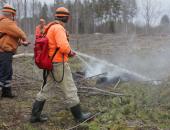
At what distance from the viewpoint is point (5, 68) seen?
7.83 m

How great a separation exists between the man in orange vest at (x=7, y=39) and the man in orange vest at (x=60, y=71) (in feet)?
5.56

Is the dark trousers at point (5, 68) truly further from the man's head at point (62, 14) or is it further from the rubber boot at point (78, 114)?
the rubber boot at point (78, 114)

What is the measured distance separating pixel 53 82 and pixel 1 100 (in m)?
2.04

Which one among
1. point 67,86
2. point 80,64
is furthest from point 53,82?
point 80,64

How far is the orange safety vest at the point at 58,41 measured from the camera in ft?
19.4

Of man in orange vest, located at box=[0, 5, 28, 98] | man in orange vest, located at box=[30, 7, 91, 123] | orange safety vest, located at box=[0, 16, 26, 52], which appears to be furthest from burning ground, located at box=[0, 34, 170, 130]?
orange safety vest, located at box=[0, 16, 26, 52]

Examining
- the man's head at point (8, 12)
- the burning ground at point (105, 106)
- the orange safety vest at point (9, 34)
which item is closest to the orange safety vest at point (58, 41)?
the burning ground at point (105, 106)

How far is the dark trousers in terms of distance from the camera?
7.75 meters

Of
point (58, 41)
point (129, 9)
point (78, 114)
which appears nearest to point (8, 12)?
point (58, 41)

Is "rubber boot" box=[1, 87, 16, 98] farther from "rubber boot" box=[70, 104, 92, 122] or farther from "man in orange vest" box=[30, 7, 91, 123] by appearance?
"rubber boot" box=[70, 104, 92, 122]

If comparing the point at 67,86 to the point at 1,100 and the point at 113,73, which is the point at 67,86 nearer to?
the point at 1,100

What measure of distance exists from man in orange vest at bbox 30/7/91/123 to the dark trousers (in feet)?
5.72

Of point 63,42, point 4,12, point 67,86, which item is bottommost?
point 67,86

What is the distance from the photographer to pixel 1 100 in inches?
309
